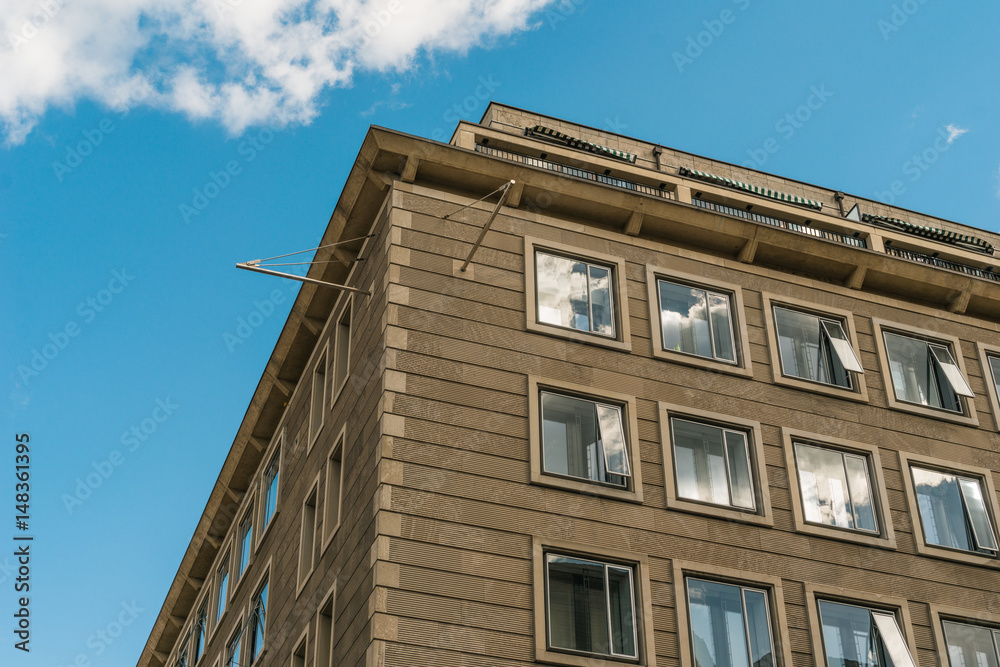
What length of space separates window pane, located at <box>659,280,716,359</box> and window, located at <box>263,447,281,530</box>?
1398 centimetres

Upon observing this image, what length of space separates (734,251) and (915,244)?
363 inches

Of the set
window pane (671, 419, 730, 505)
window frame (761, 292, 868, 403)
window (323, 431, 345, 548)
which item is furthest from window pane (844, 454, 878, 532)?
window (323, 431, 345, 548)

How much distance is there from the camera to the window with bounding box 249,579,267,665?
3556cm

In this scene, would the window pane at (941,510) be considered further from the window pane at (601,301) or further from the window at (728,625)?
the window pane at (601,301)

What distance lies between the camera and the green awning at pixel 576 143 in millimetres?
39125

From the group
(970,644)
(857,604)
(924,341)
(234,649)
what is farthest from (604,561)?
(234,649)

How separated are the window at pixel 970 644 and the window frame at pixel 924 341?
606cm

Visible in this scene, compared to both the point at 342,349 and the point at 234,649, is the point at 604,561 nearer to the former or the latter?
the point at 342,349

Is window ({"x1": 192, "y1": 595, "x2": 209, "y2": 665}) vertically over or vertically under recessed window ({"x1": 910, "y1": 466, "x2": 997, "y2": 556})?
over

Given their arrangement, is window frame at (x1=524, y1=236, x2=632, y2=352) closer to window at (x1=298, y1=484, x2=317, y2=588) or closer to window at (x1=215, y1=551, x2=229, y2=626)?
window at (x1=298, y1=484, x2=317, y2=588)

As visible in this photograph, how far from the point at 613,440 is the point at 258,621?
1404cm

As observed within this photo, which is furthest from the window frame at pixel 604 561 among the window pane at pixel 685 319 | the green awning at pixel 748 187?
the green awning at pixel 748 187

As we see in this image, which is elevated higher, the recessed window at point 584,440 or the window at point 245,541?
the window at point 245,541

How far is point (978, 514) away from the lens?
31.5 m
